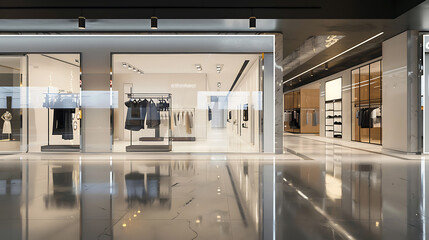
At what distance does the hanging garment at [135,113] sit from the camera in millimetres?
8992

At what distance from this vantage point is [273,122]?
8.66 metres

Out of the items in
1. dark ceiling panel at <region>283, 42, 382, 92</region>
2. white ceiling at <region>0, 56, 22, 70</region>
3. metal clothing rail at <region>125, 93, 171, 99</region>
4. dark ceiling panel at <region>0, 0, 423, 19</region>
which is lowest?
metal clothing rail at <region>125, 93, 171, 99</region>

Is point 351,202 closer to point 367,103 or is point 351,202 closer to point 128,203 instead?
point 128,203

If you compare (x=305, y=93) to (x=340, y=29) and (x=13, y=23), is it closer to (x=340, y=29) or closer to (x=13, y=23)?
(x=340, y=29)

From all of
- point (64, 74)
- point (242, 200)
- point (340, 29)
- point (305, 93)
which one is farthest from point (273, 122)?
point (305, 93)

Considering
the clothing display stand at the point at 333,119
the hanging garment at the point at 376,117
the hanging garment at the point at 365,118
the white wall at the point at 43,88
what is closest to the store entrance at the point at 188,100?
the white wall at the point at 43,88

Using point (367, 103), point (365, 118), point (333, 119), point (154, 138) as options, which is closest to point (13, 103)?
point (154, 138)

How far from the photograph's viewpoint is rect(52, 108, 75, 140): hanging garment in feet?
29.8

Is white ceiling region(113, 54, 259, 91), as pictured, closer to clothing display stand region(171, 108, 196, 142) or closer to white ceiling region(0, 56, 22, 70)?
clothing display stand region(171, 108, 196, 142)

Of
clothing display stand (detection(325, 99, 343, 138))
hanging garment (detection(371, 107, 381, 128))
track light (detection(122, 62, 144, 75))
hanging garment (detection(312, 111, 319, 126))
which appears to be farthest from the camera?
hanging garment (detection(312, 111, 319, 126))

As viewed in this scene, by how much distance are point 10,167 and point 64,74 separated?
3337 millimetres

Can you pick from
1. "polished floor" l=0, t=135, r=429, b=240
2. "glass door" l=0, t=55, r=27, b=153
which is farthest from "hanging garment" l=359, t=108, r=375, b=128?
"glass door" l=0, t=55, r=27, b=153

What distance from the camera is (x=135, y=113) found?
9.05m

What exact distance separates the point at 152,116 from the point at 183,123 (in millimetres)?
927
